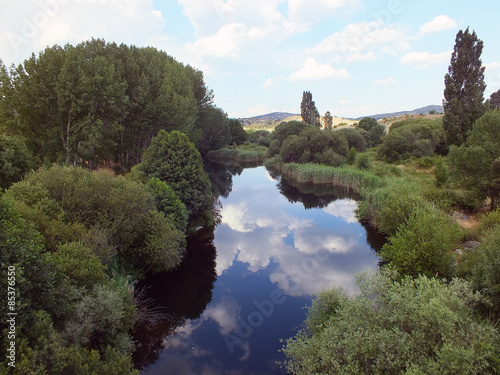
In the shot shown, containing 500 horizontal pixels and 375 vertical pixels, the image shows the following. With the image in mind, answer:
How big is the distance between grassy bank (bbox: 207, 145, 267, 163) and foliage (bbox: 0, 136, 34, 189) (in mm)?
50423

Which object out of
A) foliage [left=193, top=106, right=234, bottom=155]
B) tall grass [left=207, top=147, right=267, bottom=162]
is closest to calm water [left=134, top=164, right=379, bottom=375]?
tall grass [left=207, top=147, right=267, bottom=162]

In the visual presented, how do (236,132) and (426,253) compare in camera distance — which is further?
(236,132)

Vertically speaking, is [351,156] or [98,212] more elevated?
[98,212]

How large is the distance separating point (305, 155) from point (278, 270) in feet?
109

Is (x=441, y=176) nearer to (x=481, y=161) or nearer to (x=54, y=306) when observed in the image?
(x=481, y=161)

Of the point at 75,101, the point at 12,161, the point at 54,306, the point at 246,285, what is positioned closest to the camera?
the point at 54,306

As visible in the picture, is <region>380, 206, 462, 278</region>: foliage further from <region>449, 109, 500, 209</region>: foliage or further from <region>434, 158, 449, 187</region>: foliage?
<region>434, 158, 449, 187</region>: foliage

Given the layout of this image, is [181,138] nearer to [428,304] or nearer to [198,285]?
[198,285]

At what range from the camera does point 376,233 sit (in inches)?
844

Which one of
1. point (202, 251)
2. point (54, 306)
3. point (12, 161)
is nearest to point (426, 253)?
point (54, 306)

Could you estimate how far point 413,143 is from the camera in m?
43.6

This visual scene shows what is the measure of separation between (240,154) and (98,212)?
2208 inches

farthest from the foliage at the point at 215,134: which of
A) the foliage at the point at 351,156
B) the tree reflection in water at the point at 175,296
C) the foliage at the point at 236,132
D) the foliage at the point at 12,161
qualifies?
the tree reflection in water at the point at 175,296

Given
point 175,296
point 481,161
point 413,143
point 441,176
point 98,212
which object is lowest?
point 175,296
